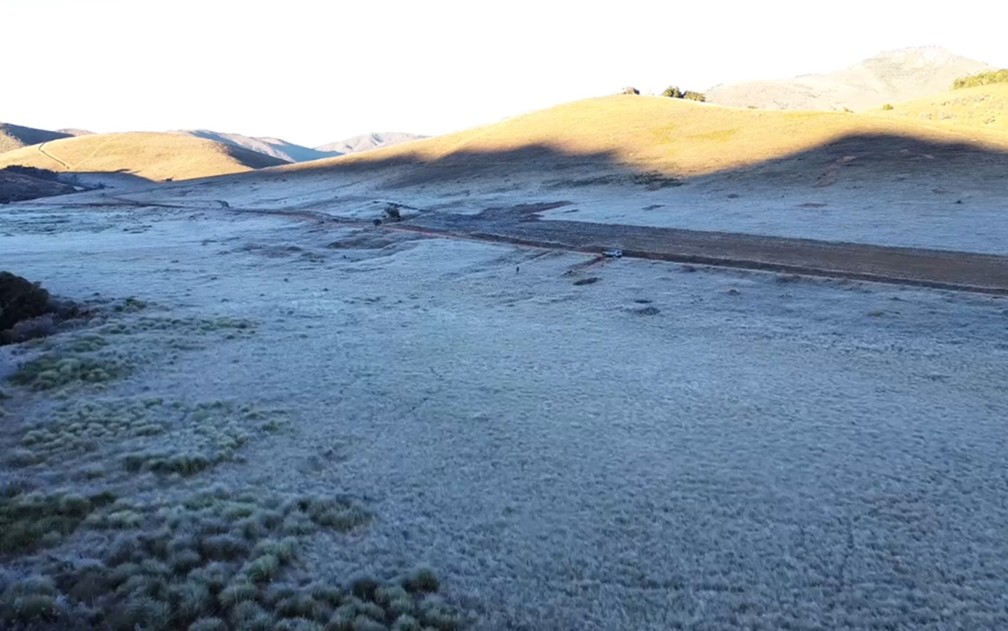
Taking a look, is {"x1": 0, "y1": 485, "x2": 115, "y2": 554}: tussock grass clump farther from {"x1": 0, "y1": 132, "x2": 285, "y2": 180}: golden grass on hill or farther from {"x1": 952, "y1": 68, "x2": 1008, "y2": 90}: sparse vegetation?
{"x1": 0, "y1": 132, "x2": 285, "y2": 180}: golden grass on hill

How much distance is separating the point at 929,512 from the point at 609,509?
3.53 metres

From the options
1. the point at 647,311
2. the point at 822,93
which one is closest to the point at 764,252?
the point at 647,311

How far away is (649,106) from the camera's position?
70375 mm

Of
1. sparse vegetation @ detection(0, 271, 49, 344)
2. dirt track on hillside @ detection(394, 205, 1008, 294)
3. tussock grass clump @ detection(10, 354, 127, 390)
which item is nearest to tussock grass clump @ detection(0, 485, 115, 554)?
tussock grass clump @ detection(10, 354, 127, 390)

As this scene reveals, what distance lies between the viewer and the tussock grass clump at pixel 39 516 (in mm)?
7402

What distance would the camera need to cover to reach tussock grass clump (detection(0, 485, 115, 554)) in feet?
24.3

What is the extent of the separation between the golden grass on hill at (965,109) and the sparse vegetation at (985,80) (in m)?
4.19

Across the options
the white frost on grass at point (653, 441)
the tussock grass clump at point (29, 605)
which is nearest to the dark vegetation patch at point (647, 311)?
the white frost on grass at point (653, 441)

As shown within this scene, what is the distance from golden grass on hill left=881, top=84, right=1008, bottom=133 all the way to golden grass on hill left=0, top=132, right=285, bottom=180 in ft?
271

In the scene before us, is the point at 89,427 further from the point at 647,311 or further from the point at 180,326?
the point at 647,311

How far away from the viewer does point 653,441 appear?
9727 mm

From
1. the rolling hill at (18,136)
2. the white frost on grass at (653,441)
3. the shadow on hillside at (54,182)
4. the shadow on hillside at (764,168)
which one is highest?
the rolling hill at (18,136)

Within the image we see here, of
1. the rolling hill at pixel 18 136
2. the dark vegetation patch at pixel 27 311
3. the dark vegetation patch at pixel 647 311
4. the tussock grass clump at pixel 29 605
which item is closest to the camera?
the tussock grass clump at pixel 29 605

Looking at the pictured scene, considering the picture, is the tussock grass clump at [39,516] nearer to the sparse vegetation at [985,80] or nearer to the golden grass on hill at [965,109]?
the golden grass on hill at [965,109]
